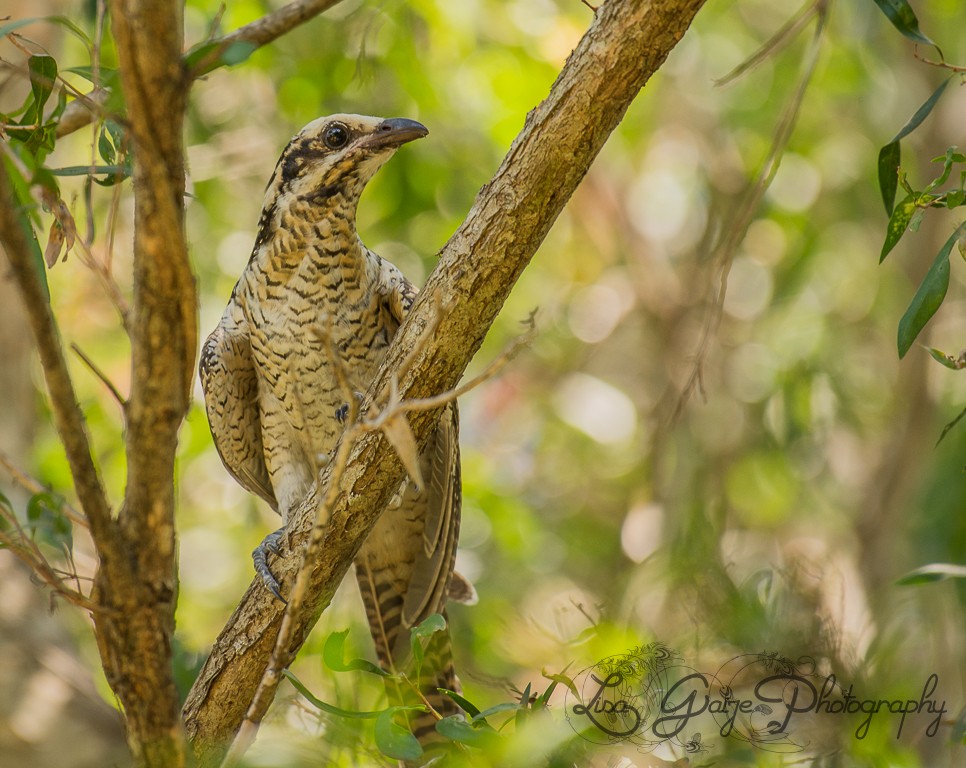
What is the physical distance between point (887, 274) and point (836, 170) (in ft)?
3.42

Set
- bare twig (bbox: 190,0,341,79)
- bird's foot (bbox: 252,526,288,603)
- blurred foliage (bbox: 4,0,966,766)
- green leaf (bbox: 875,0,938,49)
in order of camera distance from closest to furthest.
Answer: green leaf (bbox: 875,0,938,49)
bird's foot (bbox: 252,526,288,603)
bare twig (bbox: 190,0,341,79)
blurred foliage (bbox: 4,0,966,766)

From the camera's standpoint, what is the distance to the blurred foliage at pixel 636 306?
580 centimetres

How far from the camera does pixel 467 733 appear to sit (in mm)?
2053

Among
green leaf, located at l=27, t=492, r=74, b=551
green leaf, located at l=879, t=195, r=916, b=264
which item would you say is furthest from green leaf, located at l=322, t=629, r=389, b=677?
green leaf, located at l=879, t=195, r=916, b=264

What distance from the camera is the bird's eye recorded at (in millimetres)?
3461

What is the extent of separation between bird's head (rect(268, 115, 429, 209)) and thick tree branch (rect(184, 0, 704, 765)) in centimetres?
107

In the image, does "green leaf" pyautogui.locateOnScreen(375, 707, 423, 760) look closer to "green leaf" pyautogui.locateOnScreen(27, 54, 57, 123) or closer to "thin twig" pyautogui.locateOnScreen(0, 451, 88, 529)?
"thin twig" pyautogui.locateOnScreen(0, 451, 88, 529)

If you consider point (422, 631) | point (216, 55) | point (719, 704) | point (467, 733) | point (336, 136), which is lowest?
point (719, 704)

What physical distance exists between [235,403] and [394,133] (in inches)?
44.7

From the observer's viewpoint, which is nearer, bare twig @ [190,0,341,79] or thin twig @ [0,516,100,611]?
thin twig @ [0,516,100,611]

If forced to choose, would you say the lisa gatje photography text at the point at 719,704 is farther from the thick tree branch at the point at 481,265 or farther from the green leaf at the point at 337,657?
the thick tree branch at the point at 481,265

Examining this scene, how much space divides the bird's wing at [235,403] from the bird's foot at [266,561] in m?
0.78

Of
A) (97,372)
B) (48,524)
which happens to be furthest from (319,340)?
(97,372)

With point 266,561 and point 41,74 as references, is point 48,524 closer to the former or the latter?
point 266,561
